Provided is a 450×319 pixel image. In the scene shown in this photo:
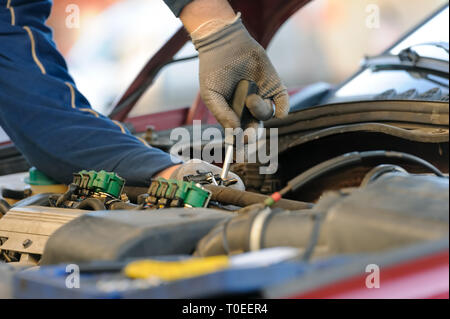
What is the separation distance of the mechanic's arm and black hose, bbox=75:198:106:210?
42 centimetres

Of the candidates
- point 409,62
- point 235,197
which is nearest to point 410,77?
point 409,62

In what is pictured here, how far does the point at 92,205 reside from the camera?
117 cm

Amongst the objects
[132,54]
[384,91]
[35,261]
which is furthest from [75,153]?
[132,54]

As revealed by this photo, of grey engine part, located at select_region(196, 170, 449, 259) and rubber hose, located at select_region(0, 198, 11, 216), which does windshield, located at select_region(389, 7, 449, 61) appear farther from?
rubber hose, located at select_region(0, 198, 11, 216)

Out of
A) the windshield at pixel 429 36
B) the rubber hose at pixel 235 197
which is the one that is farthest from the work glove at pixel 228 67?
the windshield at pixel 429 36

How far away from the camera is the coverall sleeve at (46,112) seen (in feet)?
5.88

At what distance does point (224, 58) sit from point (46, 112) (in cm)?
79

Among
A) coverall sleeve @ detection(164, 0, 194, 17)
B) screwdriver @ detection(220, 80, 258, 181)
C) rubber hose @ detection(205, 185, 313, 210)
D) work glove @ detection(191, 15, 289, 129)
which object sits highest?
coverall sleeve @ detection(164, 0, 194, 17)

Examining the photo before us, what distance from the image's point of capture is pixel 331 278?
0.54 meters

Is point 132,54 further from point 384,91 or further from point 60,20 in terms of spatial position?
point 384,91

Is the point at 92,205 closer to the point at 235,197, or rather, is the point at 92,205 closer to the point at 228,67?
the point at 235,197

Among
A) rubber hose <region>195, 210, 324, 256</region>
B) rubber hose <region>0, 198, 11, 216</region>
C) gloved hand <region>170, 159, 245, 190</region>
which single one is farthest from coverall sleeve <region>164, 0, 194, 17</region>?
rubber hose <region>195, 210, 324, 256</region>

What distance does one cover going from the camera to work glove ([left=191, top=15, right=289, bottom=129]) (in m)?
1.42

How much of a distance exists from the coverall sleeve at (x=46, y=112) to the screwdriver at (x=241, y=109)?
360mm
